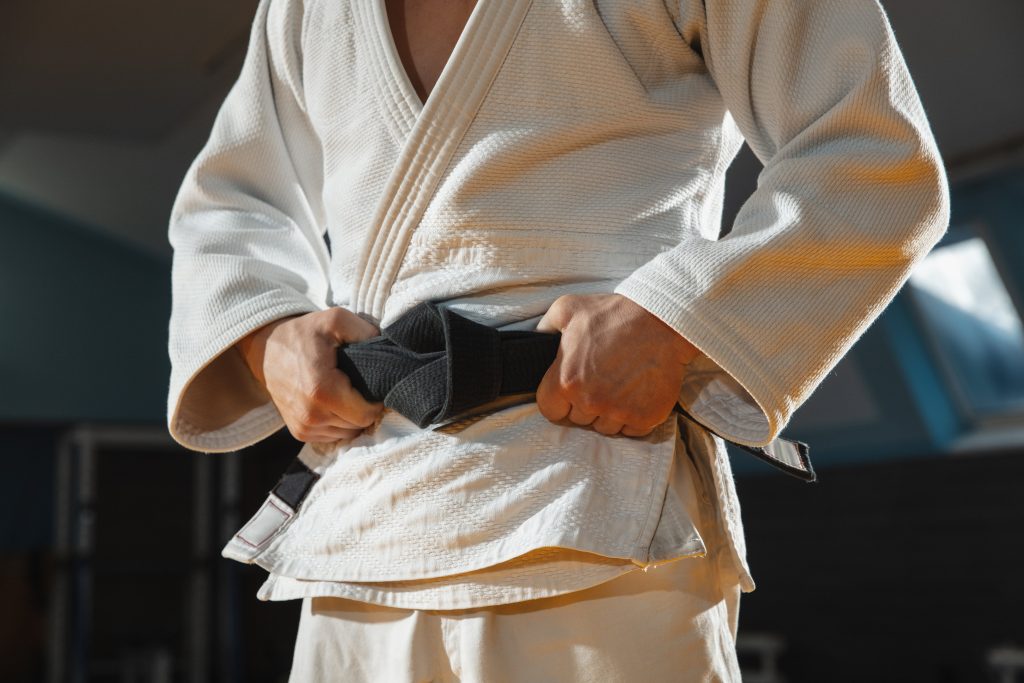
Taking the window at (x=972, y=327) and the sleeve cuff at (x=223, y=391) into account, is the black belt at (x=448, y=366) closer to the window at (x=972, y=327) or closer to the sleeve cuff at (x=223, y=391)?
the sleeve cuff at (x=223, y=391)

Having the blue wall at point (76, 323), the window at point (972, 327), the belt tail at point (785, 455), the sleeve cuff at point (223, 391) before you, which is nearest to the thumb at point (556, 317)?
the belt tail at point (785, 455)

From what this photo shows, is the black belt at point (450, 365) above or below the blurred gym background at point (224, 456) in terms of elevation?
above

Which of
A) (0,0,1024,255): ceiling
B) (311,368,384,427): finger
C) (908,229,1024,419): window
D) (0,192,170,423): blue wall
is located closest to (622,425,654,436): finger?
(311,368,384,427): finger

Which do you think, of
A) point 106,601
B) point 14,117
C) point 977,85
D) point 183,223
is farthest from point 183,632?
point 183,223

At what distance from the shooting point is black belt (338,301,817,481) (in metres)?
0.73

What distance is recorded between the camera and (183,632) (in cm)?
854

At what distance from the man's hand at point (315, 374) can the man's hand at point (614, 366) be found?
156 millimetres

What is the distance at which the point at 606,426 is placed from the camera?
2.41 ft

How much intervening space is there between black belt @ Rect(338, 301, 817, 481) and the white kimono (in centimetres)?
3

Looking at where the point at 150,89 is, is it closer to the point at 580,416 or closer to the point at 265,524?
the point at 265,524

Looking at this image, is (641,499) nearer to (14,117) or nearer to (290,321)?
(290,321)

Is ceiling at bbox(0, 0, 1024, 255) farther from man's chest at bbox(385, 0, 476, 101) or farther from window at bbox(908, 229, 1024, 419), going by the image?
man's chest at bbox(385, 0, 476, 101)

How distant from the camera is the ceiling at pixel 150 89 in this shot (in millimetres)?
3678

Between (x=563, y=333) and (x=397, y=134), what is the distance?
23 centimetres
